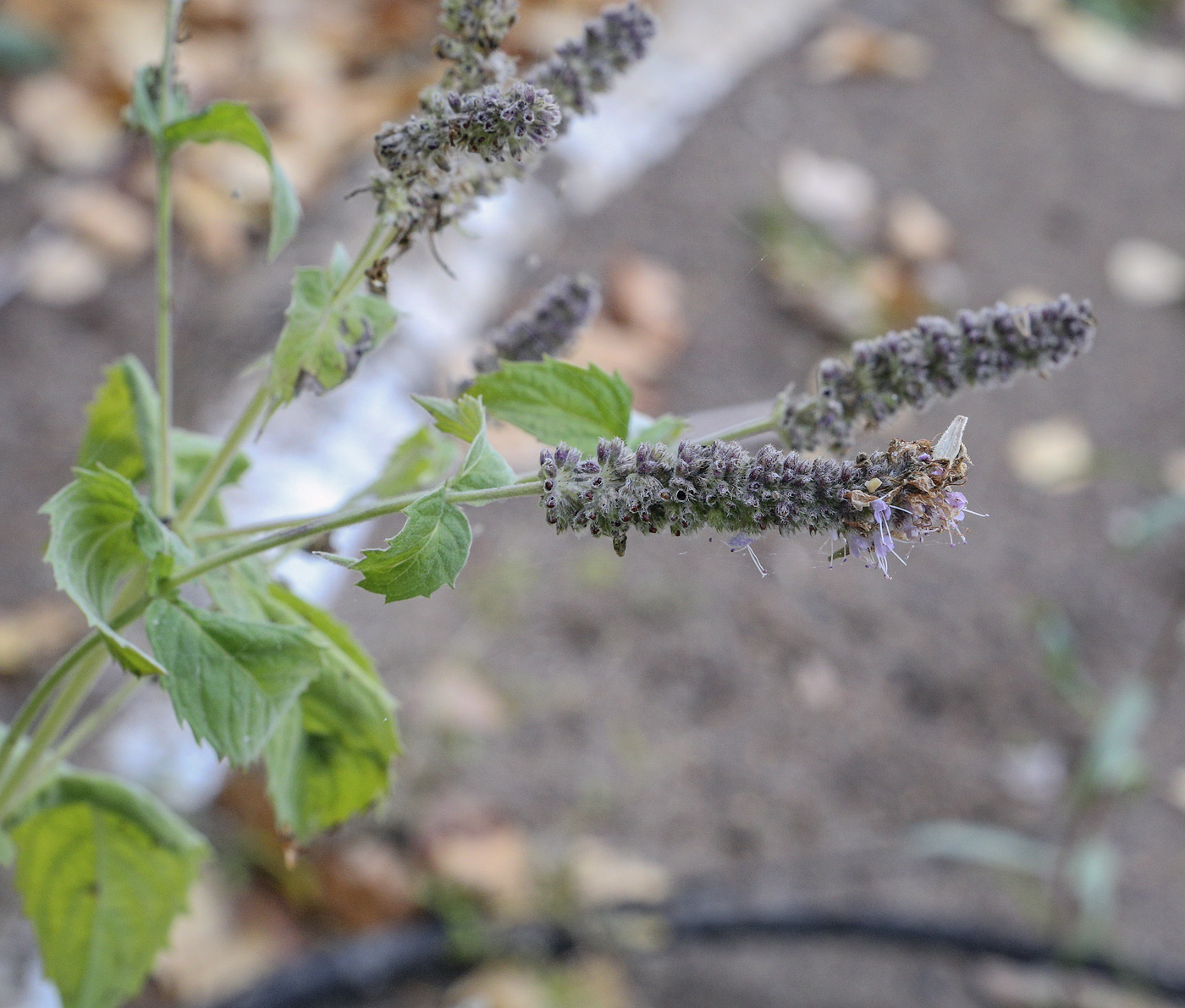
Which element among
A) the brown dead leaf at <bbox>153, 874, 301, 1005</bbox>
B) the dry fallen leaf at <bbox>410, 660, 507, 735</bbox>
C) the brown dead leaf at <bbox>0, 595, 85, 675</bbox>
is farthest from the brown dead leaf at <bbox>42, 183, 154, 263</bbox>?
the brown dead leaf at <bbox>153, 874, 301, 1005</bbox>

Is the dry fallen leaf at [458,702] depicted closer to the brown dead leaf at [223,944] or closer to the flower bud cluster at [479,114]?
the brown dead leaf at [223,944]

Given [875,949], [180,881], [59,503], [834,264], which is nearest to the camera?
[59,503]

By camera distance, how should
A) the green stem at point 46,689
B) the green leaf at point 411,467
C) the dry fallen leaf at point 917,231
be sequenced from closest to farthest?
the green stem at point 46,689
the green leaf at point 411,467
the dry fallen leaf at point 917,231

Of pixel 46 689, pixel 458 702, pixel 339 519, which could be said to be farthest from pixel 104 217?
pixel 339 519

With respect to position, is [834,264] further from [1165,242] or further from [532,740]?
[532,740]

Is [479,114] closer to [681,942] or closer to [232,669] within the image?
[232,669]

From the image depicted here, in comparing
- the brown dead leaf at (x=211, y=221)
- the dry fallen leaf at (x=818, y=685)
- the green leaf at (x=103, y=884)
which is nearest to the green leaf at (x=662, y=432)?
the green leaf at (x=103, y=884)

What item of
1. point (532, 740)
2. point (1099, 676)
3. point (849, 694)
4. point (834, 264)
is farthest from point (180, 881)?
point (834, 264)
